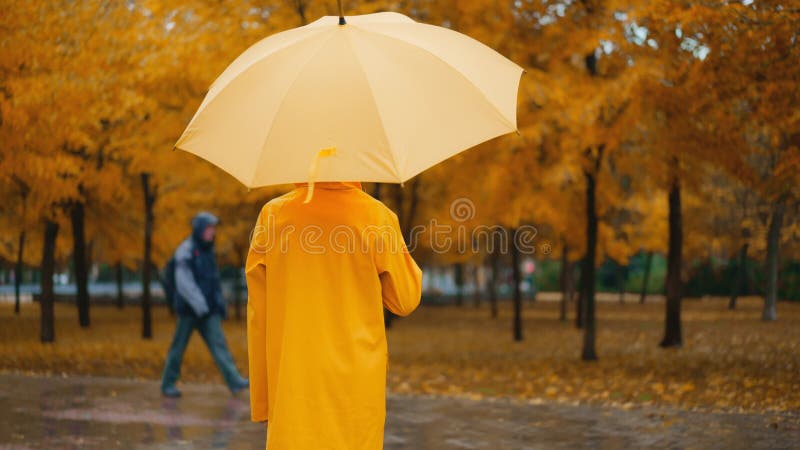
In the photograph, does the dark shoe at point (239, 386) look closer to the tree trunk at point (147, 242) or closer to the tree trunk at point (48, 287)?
the tree trunk at point (48, 287)

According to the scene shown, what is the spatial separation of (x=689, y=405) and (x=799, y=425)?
1946mm

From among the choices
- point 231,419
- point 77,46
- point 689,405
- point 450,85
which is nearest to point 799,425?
point 689,405

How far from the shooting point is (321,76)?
4.23 meters

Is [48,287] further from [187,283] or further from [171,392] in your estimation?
[187,283]

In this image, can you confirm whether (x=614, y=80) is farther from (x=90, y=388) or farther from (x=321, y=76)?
(x=321, y=76)

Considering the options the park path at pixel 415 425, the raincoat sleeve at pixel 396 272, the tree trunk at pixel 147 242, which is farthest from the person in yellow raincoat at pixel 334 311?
the tree trunk at pixel 147 242

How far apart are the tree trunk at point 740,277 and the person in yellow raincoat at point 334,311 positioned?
1828 centimetres

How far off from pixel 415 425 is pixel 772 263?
511 inches

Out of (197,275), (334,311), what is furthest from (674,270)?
(334,311)

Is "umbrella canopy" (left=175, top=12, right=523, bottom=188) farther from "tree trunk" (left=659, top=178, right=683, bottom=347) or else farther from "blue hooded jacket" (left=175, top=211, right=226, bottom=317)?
"tree trunk" (left=659, top=178, right=683, bottom=347)

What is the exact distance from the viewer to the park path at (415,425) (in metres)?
7.87

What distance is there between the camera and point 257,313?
4.13 metres

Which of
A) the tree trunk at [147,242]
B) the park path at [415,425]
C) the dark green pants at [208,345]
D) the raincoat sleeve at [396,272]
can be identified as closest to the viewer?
the raincoat sleeve at [396,272]

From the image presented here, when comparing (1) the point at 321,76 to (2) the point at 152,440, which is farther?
(2) the point at 152,440
